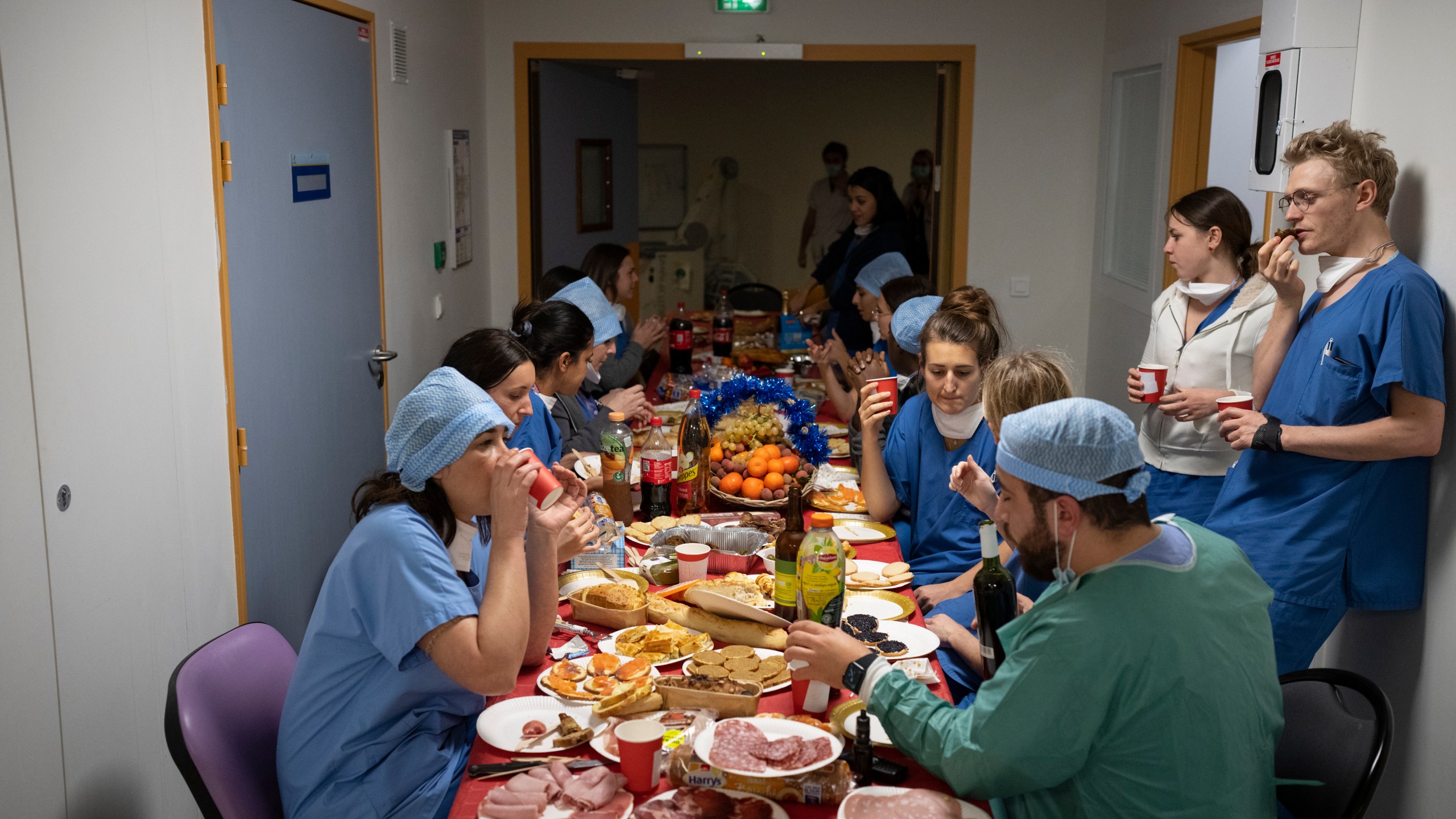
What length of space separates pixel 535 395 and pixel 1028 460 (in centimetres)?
199

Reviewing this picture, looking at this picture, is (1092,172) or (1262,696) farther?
(1092,172)

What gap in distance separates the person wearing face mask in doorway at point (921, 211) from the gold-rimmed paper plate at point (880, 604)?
3874mm

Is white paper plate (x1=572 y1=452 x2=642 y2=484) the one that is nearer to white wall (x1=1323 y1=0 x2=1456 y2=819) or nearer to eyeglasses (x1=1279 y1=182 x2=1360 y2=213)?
eyeglasses (x1=1279 y1=182 x2=1360 y2=213)

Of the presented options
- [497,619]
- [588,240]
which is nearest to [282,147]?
[497,619]

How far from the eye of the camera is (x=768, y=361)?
547 cm

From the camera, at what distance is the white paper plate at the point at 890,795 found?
65.6 inches

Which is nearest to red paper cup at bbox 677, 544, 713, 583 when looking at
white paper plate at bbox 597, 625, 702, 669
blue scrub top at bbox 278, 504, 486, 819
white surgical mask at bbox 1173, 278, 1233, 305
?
white paper plate at bbox 597, 625, 702, 669

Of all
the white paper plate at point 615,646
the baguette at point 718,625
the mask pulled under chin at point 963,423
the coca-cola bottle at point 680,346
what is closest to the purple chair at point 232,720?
the white paper plate at point 615,646

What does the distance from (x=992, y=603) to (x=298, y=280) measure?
95.8 inches

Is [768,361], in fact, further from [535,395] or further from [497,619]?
[497,619]

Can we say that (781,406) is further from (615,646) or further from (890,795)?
(890,795)

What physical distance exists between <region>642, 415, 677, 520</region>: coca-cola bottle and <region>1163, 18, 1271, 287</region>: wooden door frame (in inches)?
117

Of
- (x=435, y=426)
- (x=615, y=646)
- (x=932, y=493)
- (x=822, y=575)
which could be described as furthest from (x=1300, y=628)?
(x=435, y=426)

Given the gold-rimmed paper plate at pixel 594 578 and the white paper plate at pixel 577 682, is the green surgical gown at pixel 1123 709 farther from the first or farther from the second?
the gold-rimmed paper plate at pixel 594 578
